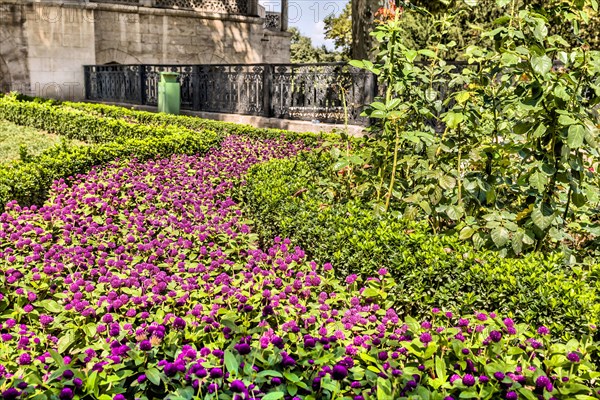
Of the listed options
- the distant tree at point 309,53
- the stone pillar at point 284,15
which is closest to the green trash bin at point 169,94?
the stone pillar at point 284,15

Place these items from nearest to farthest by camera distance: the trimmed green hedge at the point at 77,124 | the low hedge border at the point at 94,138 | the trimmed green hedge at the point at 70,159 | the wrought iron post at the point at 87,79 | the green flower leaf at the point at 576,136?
the green flower leaf at the point at 576,136 → the trimmed green hedge at the point at 70,159 → the low hedge border at the point at 94,138 → the trimmed green hedge at the point at 77,124 → the wrought iron post at the point at 87,79

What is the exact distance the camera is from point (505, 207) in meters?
3.62

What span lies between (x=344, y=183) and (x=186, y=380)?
3.00 m

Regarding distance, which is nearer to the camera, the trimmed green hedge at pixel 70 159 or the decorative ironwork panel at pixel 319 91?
the trimmed green hedge at pixel 70 159

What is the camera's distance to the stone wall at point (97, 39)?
18219 mm

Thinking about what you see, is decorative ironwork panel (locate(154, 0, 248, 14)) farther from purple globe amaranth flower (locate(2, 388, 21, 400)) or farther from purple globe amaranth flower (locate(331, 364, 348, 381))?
purple globe amaranth flower (locate(331, 364, 348, 381))

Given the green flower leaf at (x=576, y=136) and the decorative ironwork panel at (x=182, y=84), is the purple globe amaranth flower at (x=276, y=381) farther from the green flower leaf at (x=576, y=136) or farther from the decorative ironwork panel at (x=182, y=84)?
the decorative ironwork panel at (x=182, y=84)

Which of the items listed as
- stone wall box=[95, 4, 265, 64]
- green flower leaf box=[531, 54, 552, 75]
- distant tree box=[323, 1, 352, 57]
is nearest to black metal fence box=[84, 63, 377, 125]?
green flower leaf box=[531, 54, 552, 75]

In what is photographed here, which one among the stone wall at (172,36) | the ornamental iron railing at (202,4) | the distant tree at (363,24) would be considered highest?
the ornamental iron railing at (202,4)

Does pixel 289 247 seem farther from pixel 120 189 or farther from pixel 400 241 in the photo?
pixel 120 189

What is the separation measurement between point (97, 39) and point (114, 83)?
3.95 metres

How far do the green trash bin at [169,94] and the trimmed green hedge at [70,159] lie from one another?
5.16 m

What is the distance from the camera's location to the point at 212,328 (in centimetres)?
262

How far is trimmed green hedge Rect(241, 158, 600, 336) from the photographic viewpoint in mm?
2777
